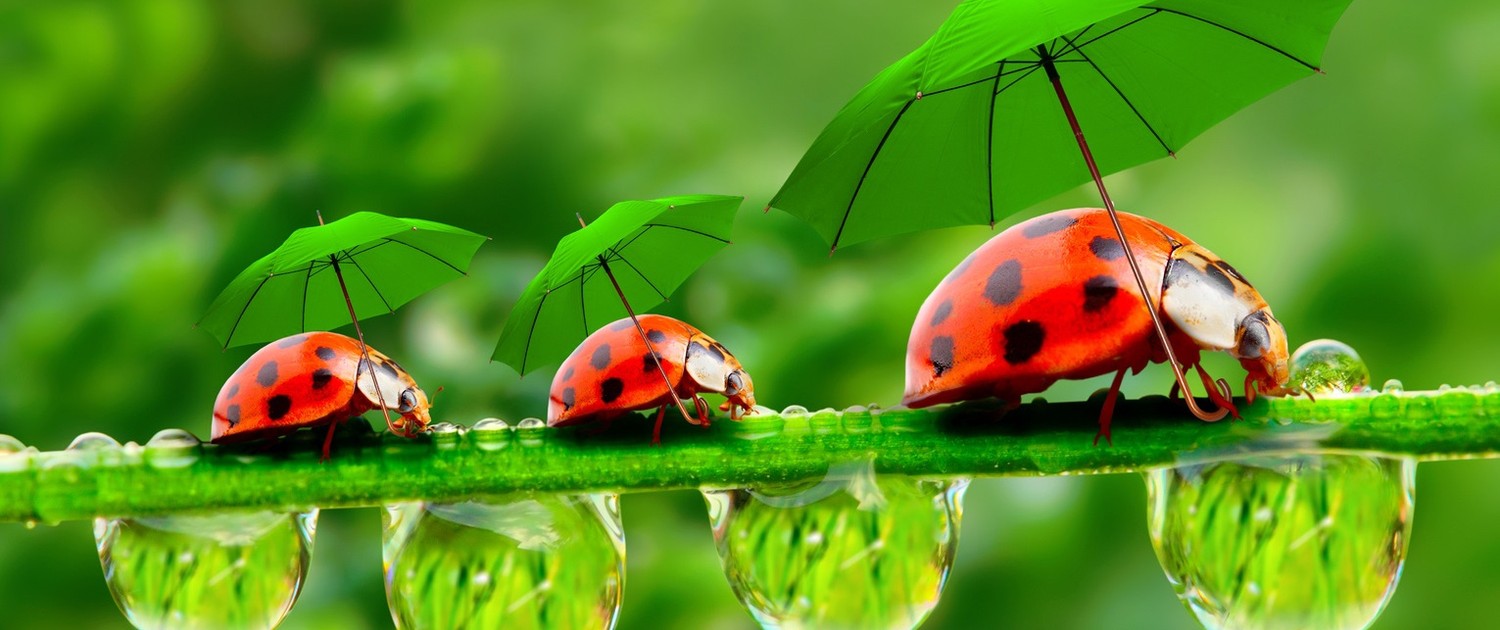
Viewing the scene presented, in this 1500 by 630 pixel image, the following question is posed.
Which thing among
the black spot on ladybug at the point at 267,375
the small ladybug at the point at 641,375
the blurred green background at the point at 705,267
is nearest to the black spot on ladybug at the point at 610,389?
the small ladybug at the point at 641,375

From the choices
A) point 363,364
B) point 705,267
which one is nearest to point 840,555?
A: point 363,364

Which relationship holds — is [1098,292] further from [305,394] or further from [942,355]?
Result: [305,394]

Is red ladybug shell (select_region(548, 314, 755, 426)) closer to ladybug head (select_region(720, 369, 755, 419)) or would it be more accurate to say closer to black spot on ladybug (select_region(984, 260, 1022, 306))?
ladybug head (select_region(720, 369, 755, 419))

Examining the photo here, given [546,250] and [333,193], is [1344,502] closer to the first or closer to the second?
[546,250]

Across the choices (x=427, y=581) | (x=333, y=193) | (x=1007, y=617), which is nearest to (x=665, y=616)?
(x=1007, y=617)

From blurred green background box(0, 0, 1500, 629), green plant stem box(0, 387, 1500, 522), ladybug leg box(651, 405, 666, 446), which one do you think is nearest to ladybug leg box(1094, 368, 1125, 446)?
green plant stem box(0, 387, 1500, 522)
